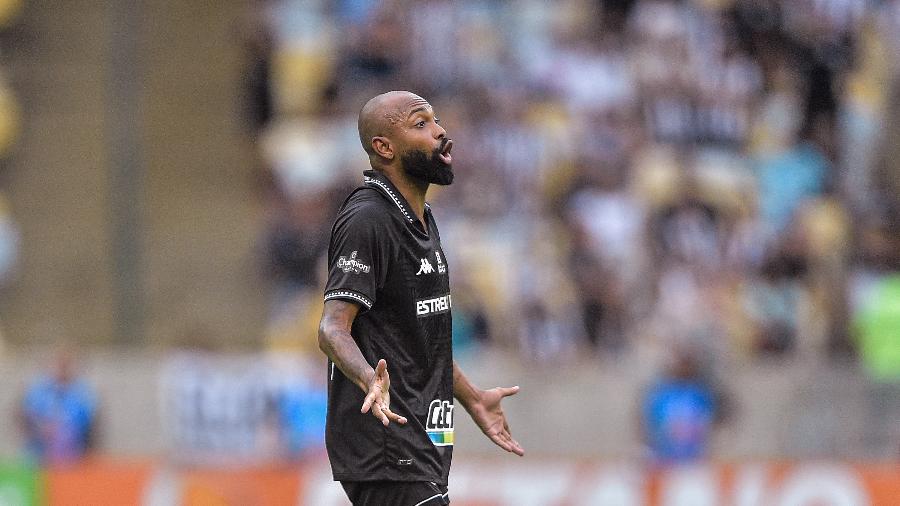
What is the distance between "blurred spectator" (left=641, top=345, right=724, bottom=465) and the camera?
11.3 metres

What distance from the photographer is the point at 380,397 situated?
15.7 ft

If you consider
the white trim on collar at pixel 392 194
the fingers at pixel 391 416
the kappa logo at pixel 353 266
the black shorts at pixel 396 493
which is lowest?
the black shorts at pixel 396 493

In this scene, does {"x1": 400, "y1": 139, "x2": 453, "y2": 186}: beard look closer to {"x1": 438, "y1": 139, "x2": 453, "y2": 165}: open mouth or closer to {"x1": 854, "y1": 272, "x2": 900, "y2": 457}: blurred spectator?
{"x1": 438, "y1": 139, "x2": 453, "y2": 165}: open mouth

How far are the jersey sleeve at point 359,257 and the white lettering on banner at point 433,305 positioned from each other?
190 mm

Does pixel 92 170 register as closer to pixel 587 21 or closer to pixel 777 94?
pixel 587 21

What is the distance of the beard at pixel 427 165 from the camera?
543 centimetres

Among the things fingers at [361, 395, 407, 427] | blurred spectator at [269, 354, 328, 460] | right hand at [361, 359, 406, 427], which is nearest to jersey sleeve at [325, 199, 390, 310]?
right hand at [361, 359, 406, 427]

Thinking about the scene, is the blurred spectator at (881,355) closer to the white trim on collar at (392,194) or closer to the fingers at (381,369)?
the white trim on collar at (392,194)

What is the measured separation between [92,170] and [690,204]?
569 centimetres

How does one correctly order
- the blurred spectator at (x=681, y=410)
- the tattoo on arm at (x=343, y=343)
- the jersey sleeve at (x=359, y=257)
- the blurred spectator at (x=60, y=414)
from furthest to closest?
the blurred spectator at (x=60, y=414), the blurred spectator at (x=681, y=410), the jersey sleeve at (x=359, y=257), the tattoo on arm at (x=343, y=343)

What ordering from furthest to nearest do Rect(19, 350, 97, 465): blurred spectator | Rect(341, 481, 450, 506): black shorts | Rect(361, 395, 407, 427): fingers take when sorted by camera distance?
Rect(19, 350, 97, 465): blurred spectator < Rect(341, 481, 450, 506): black shorts < Rect(361, 395, 407, 427): fingers

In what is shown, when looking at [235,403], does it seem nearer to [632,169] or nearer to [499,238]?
[499,238]

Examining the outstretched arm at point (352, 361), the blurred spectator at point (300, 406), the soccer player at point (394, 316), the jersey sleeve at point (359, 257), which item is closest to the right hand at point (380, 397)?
the outstretched arm at point (352, 361)

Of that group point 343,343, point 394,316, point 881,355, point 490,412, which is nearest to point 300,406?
point 881,355
